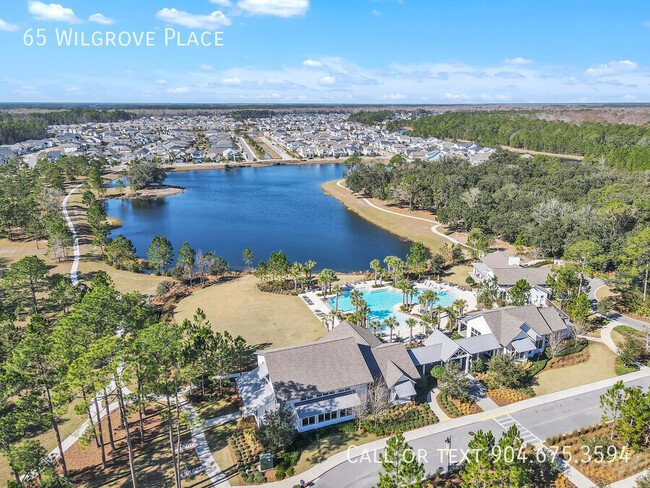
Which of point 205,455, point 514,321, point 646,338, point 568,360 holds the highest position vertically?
point 514,321

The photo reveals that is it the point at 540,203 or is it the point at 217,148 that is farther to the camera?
the point at 217,148

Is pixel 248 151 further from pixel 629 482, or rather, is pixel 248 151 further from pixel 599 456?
pixel 629 482

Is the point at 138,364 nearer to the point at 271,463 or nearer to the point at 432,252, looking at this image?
the point at 271,463

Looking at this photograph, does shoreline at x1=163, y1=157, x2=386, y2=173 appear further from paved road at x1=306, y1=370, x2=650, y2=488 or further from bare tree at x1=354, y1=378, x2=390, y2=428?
paved road at x1=306, y1=370, x2=650, y2=488

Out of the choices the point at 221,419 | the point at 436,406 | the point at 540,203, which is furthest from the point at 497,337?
the point at 540,203

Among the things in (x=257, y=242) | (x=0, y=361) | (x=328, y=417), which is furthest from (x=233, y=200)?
(x=328, y=417)

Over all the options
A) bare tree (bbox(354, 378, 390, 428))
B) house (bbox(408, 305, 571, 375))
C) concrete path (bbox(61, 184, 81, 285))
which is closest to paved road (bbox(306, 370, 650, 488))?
bare tree (bbox(354, 378, 390, 428))

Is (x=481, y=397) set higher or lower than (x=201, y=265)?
lower
